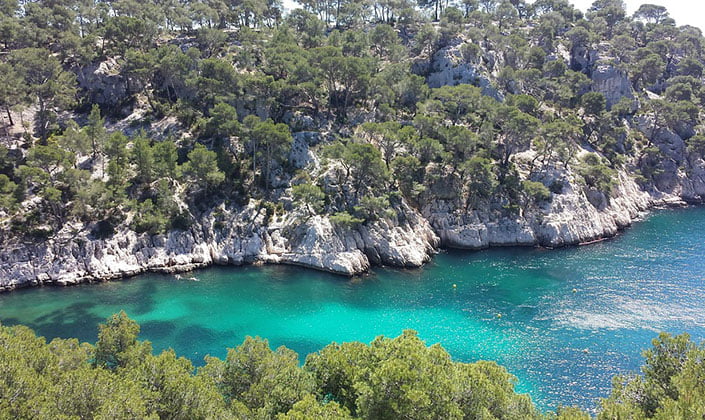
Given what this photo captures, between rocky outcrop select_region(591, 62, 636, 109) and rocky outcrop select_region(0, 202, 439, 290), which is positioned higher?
rocky outcrop select_region(591, 62, 636, 109)

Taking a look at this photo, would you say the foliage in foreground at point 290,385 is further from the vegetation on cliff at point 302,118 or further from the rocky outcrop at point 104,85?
the rocky outcrop at point 104,85

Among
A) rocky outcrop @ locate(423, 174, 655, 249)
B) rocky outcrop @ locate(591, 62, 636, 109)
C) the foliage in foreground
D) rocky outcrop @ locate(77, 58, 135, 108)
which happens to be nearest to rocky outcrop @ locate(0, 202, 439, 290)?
rocky outcrop @ locate(423, 174, 655, 249)

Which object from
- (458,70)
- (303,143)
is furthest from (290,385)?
(458,70)

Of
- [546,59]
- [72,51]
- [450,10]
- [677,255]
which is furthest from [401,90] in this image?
[72,51]

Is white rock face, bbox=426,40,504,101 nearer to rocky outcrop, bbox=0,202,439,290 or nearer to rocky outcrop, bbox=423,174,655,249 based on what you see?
rocky outcrop, bbox=423,174,655,249

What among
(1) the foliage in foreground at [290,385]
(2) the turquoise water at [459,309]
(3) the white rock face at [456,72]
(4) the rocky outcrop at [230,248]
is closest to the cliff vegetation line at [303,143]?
(4) the rocky outcrop at [230,248]

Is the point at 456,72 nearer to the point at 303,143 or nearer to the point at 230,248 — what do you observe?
the point at 303,143

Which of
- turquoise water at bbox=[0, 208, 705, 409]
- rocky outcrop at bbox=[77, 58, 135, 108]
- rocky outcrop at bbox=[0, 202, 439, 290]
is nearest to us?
turquoise water at bbox=[0, 208, 705, 409]
